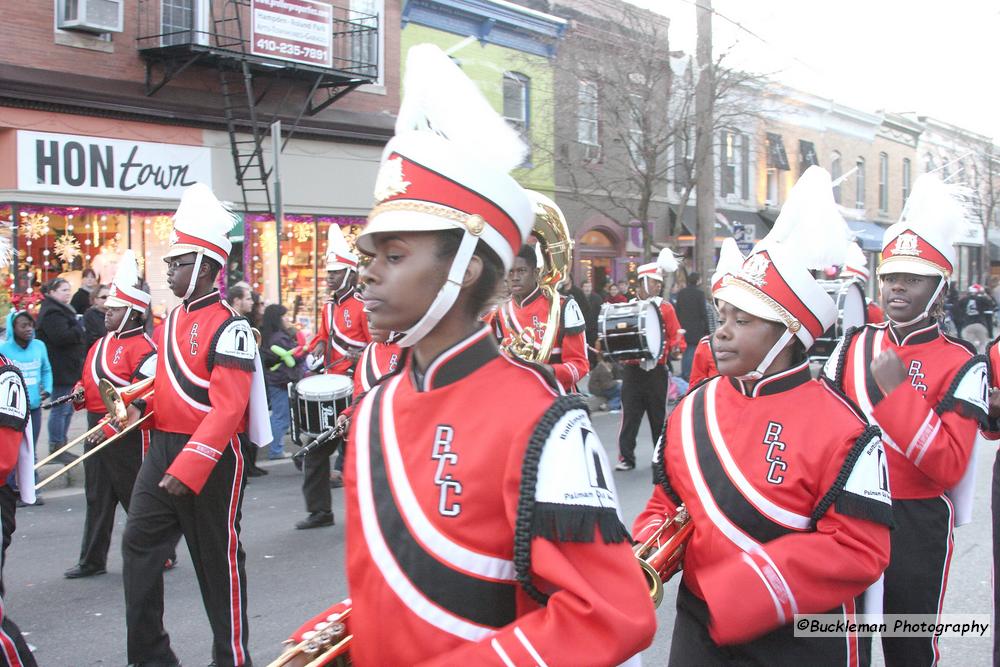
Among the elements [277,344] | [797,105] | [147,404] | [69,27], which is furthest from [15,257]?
[797,105]

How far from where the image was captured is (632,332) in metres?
10.7

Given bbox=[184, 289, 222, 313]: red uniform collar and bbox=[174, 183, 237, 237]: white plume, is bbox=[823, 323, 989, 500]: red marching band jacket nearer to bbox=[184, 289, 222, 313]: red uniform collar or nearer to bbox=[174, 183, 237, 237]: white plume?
bbox=[184, 289, 222, 313]: red uniform collar

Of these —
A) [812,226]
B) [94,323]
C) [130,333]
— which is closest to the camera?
[812,226]

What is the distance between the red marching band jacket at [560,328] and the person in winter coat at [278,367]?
15.0 ft

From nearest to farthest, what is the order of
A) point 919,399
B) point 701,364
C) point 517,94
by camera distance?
point 919,399
point 701,364
point 517,94

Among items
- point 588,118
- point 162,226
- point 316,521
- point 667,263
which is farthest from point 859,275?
point 588,118

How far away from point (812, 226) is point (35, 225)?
1320cm

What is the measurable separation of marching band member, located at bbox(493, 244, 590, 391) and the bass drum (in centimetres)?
173

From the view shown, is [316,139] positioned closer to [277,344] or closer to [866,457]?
[277,344]

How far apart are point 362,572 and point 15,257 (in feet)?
46.0

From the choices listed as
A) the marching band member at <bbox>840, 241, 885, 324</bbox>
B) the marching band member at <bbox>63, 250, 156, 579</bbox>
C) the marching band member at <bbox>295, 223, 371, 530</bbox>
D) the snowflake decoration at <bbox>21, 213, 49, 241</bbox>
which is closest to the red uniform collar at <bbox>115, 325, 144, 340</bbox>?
the marching band member at <bbox>63, 250, 156, 579</bbox>

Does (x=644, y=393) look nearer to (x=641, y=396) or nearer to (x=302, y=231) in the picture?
(x=641, y=396)

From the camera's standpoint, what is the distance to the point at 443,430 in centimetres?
219

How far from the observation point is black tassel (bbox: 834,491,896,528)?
3014mm
